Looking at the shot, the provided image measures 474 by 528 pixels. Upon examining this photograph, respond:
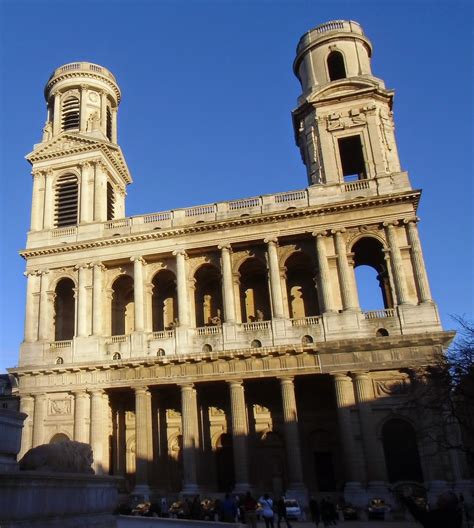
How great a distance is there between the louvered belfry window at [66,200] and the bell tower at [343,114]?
623 inches

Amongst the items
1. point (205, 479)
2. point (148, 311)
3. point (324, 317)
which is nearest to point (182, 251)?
point (148, 311)

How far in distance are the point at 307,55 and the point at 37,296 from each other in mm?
24287

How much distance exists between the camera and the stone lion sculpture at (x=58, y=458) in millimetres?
11453

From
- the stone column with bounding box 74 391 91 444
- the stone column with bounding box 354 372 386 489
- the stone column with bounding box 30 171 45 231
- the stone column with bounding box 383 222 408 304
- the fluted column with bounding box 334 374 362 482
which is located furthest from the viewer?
the stone column with bounding box 30 171 45 231

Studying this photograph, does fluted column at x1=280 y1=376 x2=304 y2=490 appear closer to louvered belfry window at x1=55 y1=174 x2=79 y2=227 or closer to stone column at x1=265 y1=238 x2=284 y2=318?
stone column at x1=265 y1=238 x2=284 y2=318

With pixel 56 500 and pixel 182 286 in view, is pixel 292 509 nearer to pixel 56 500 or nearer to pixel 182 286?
pixel 182 286

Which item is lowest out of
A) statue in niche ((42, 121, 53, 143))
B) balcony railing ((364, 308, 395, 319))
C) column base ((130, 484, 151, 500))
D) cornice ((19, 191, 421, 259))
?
column base ((130, 484, 151, 500))

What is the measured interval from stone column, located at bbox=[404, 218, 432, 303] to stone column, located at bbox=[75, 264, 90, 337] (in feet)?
63.3

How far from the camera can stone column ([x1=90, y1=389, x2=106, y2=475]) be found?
1210 inches

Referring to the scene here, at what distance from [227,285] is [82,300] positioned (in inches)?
357

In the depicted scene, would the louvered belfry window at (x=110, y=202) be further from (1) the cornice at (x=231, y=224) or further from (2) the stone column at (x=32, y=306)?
(2) the stone column at (x=32, y=306)

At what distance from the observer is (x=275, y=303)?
1259 inches

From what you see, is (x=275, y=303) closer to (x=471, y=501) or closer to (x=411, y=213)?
(x=411, y=213)

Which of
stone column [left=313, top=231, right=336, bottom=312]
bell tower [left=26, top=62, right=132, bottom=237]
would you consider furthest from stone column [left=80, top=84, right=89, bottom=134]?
stone column [left=313, top=231, right=336, bottom=312]
